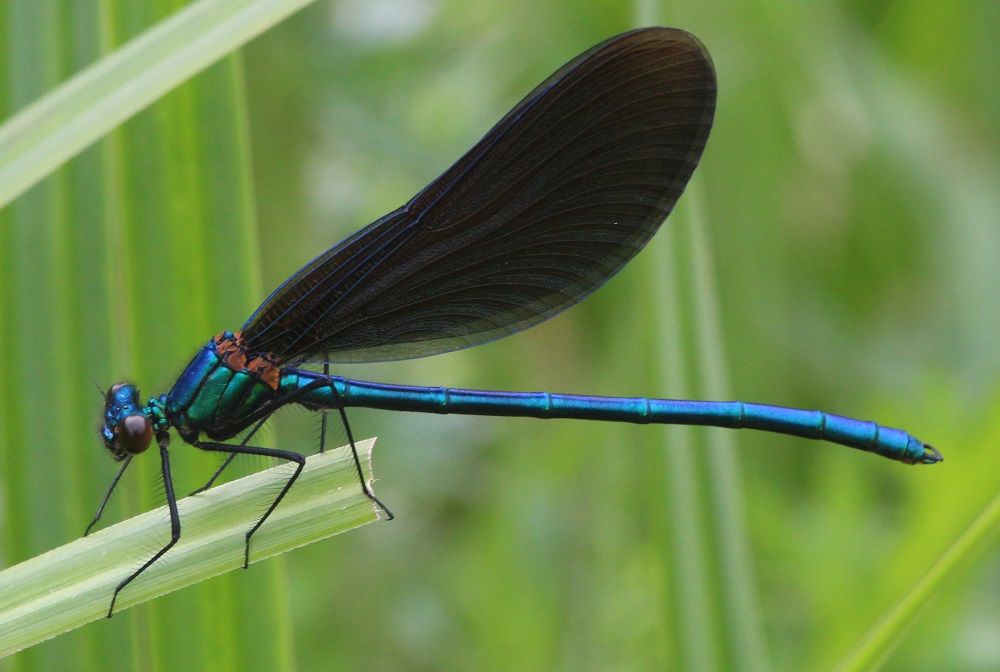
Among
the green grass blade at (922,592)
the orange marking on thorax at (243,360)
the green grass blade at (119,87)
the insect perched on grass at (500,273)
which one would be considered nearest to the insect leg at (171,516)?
the insect perched on grass at (500,273)

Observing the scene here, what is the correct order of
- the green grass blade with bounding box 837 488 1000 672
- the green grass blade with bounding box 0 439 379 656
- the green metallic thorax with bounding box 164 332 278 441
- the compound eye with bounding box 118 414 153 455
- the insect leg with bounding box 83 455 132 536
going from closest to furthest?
the green grass blade with bounding box 0 439 379 656 < the green grass blade with bounding box 837 488 1000 672 < the insect leg with bounding box 83 455 132 536 < the compound eye with bounding box 118 414 153 455 < the green metallic thorax with bounding box 164 332 278 441

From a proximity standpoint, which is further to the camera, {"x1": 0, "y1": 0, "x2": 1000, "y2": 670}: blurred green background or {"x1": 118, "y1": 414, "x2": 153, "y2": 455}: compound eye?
{"x1": 118, "y1": 414, "x2": 153, "y2": 455}: compound eye

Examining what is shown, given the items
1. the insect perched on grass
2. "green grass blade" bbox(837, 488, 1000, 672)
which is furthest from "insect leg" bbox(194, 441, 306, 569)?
"green grass blade" bbox(837, 488, 1000, 672)

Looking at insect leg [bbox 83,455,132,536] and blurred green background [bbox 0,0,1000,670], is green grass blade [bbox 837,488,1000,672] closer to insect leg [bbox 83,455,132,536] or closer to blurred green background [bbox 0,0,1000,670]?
blurred green background [bbox 0,0,1000,670]

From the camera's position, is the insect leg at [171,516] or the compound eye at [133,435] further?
the compound eye at [133,435]

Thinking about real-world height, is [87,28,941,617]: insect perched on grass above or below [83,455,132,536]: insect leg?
above

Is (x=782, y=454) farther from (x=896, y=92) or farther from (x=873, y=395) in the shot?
(x=896, y=92)

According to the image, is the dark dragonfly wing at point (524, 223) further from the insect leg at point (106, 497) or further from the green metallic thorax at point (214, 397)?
the insect leg at point (106, 497)

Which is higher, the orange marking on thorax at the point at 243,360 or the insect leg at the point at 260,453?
the orange marking on thorax at the point at 243,360
